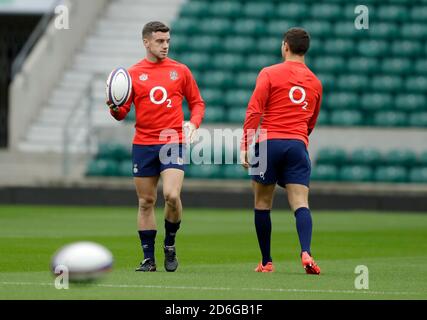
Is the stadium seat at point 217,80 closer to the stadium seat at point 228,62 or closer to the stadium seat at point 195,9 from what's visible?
the stadium seat at point 228,62

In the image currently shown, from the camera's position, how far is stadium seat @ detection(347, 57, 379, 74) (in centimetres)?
2764

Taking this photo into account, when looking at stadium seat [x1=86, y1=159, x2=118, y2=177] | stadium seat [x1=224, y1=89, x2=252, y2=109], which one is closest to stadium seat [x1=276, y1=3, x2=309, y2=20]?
stadium seat [x1=224, y1=89, x2=252, y2=109]

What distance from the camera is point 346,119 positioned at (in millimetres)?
26422

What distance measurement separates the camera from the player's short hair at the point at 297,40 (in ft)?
37.0

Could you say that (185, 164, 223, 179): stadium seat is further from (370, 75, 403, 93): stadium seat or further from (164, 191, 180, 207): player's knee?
(164, 191, 180, 207): player's knee

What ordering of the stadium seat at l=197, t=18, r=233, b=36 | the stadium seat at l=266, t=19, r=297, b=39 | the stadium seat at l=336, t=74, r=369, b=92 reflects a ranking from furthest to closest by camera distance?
1. the stadium seat at l=197, t=18, r=233, b=36
2. the stadium seat at l=266, t=19, r=297, b=39
3. the stadium seat at l=336, t=74, r=369, b=92

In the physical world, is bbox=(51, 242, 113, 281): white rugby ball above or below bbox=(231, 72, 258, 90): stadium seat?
below

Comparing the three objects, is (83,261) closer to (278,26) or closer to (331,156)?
(331,156)

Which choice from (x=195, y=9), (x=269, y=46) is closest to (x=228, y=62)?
(x=269, y=46)

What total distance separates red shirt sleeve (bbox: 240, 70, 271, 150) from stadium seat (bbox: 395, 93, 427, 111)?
15.8 m

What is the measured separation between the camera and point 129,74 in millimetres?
11414

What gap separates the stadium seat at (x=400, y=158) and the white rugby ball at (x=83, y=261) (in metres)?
17.0

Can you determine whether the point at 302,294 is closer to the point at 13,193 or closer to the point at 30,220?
the point at 30,220
